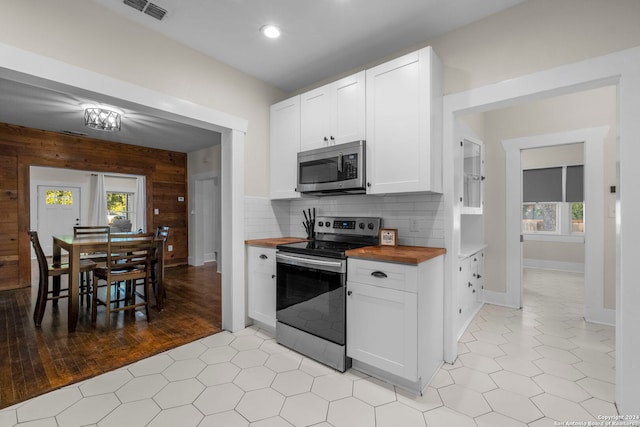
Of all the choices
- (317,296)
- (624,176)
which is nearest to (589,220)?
(624,176)

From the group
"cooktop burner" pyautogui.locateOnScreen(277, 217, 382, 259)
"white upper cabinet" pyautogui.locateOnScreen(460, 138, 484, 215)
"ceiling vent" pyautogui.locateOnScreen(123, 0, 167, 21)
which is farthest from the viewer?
"white upper cabinet" pyautogui.locateOnScreen(460, 138, 484, 215)

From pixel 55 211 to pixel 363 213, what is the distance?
8.65 meters

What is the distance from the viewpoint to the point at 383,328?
75.8 inches

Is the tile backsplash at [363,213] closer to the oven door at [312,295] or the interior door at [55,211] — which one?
the oven door at [312,295]

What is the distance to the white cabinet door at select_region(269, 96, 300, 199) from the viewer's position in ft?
9.37

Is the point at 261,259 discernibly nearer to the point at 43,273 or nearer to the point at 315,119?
the point at 315,119

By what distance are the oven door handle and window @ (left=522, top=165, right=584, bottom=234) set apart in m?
5.73

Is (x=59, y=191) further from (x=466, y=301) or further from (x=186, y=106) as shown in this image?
(x=466, y=301)

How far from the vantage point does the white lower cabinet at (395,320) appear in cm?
180

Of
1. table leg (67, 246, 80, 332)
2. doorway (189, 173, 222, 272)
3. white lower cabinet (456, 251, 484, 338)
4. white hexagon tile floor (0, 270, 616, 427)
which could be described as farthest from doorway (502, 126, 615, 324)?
doorway (189, 173, 222, 272)

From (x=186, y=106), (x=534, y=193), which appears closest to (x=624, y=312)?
(x=186, y=106)

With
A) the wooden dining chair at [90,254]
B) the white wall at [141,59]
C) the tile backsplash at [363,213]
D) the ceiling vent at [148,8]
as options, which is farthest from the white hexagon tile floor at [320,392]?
the ceiling vent at [148,8]

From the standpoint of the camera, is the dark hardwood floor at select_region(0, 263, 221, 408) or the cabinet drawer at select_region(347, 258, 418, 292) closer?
the cabinet drawer at select_region(347, 258, 418, 292)

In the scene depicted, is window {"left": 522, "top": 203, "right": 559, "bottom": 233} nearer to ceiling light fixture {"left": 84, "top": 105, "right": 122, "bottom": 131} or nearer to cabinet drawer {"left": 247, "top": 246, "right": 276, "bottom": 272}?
cabinet drawer {"left": 247, "top": 246, "right": 276, "bottom": 272}
